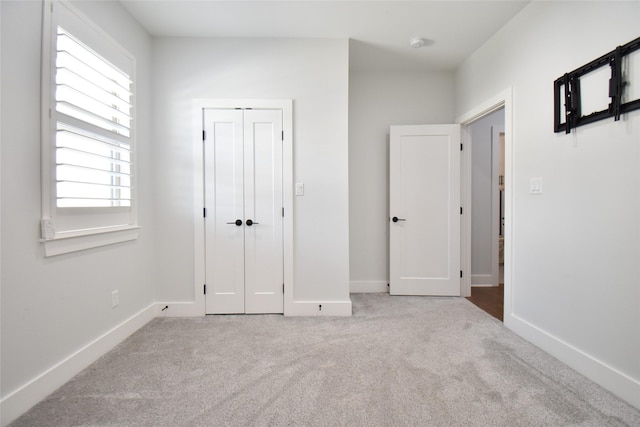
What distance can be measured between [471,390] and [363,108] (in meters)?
3.01

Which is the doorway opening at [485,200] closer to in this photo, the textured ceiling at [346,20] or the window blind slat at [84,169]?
the textured ceiling at [346,20]

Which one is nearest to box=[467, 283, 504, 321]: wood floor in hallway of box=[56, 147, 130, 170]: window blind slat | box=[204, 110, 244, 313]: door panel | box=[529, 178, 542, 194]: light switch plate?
box=[529, 178, 542, 194]: light switch plate

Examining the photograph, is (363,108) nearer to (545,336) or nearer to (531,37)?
(531,37)

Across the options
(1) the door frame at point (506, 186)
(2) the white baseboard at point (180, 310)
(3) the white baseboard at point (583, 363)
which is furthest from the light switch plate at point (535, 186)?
(2) the white baseboard at point (180, 310)

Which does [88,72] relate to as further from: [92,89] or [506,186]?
[506,186]

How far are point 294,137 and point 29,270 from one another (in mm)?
2082

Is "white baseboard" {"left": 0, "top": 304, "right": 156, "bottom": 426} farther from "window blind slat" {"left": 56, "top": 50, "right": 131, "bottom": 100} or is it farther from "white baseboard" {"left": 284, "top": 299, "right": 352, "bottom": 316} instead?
"window blind slat" {"left": 56, "top": 50, "right": 131, "bottom": 100}

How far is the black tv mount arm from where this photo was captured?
1.54 meters

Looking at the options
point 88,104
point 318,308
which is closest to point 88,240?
point 88,104

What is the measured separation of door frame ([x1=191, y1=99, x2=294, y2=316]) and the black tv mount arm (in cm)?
210

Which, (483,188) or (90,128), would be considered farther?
(483,188)

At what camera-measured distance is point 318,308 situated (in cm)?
273

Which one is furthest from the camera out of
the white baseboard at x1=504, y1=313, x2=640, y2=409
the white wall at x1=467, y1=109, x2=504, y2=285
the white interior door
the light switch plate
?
the white wall at x1=467, y1=109, x2=504, y2=285

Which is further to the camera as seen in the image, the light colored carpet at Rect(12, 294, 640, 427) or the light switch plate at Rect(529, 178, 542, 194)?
the light switch plate at Rect(529, 178, 542, 194)
